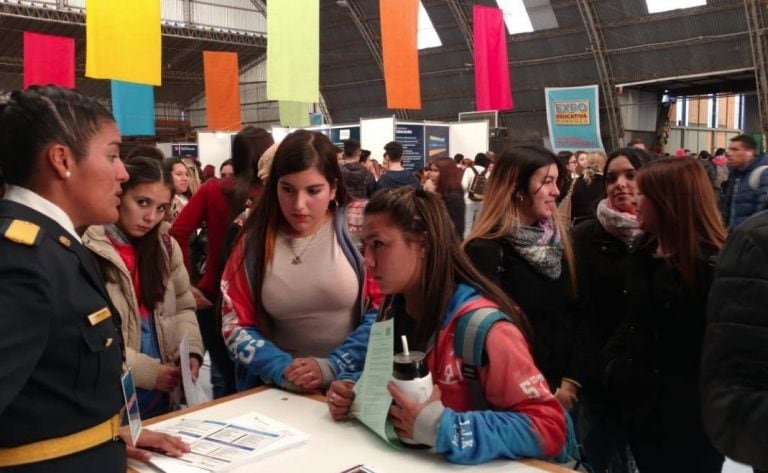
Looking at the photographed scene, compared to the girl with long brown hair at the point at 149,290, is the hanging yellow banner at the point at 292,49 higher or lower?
higher

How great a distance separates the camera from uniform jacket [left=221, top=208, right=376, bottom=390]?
Result: 5.85 feet

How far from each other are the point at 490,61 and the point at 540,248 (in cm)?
649

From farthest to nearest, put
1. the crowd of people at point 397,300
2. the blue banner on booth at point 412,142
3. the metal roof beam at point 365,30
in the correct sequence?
1. the metal roof beam at point 365,30
2. the blue banner on booth at point 412,142
3. the crowd of people at point 397,300

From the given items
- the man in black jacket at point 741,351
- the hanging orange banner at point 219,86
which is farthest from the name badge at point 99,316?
the hanging orange banner at point 219,86

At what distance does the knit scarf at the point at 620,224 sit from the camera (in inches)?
87.4

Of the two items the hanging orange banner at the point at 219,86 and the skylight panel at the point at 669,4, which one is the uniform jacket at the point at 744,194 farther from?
the skylight panel at the point at 669,4

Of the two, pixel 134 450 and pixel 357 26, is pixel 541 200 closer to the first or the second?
pixel 134 450

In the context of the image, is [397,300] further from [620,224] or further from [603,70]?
[603,70]

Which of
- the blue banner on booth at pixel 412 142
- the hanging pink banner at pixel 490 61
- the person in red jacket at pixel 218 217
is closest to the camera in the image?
the person in red jacket at pixel 218 217

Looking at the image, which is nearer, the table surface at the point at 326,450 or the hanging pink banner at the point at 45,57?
the table surface at the point at 326,450

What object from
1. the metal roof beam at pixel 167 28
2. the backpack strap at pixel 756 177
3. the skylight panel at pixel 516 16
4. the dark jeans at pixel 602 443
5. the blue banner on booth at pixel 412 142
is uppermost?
the metal roof beam at pixel 167 28

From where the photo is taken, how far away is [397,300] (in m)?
1.64

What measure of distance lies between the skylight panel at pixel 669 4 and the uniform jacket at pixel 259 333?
14.6m

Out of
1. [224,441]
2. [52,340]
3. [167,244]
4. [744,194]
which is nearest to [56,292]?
[52,340]
